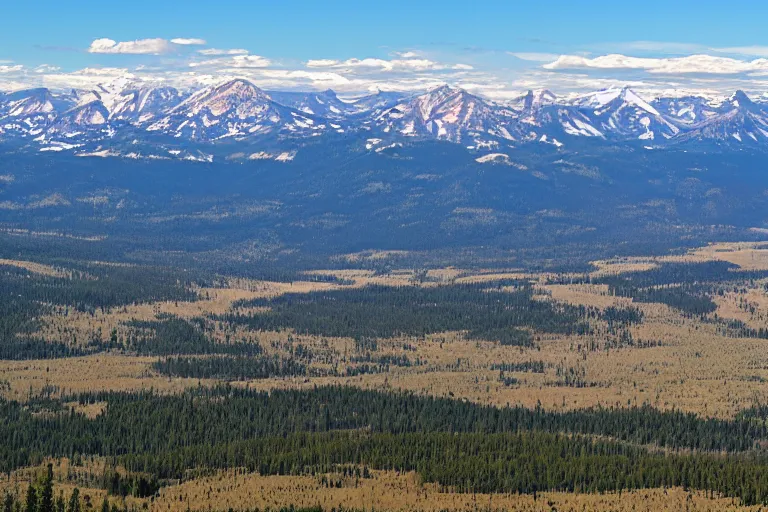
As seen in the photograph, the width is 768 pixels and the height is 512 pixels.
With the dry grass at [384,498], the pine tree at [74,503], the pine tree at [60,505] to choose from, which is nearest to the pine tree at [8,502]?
the pine tree at [60,505]

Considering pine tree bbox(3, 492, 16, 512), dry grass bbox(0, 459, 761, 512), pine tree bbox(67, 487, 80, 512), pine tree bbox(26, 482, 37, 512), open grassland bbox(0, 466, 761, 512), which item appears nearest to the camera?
A: pine tree bbox(26, 482, 37, 512)

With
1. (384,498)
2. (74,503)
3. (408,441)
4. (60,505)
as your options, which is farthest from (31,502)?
(408,441)

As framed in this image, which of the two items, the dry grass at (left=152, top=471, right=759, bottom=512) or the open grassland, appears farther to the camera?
the dry grass at (left=152, top=471, right=759, bottom=512)

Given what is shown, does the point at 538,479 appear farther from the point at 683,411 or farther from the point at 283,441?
the point at 683,411

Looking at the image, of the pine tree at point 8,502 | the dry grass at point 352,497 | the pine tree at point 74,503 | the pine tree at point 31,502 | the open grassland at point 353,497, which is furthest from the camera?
the dry grass at point 352,497

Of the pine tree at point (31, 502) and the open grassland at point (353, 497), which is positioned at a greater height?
the pine tree at point (31, 502)

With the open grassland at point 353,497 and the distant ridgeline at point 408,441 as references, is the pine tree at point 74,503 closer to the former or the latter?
the open grassland at point 353,497

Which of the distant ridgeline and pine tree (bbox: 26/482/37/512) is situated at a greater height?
pine tree (bbox: 26/482/37/512)

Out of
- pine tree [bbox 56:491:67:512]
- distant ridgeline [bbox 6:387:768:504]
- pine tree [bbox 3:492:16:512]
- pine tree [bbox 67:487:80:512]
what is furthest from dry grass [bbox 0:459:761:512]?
pine tree [bbox 56:491:67:512]

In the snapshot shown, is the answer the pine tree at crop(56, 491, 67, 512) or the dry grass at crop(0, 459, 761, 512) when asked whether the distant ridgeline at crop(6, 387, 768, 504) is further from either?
the pine tree at crop(56, 491, 67, 512)
